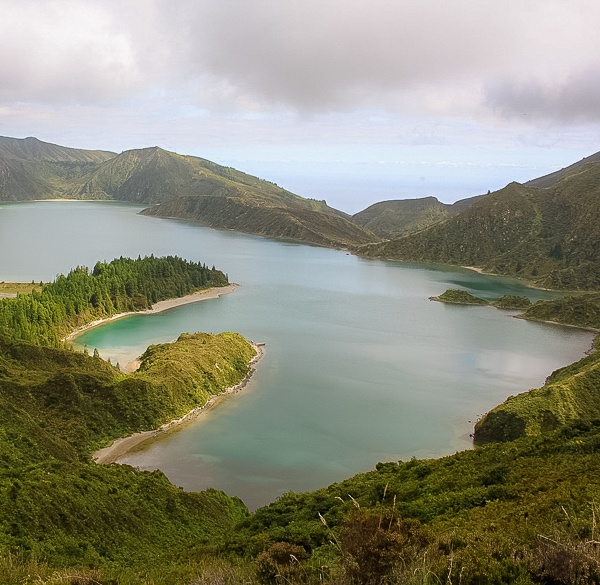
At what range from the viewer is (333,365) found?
67.2 m

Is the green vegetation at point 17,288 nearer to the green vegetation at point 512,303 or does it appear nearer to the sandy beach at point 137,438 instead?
the sandy beach at point 137,438

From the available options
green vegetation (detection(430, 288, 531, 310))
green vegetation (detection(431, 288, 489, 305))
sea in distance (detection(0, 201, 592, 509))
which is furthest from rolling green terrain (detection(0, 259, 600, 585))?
green vegetation (detection(431, 288, 489, 305))

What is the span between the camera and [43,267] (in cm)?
12825

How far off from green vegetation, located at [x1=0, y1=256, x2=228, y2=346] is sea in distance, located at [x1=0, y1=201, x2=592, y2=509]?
143 inches

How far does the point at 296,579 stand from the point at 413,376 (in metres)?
53.4

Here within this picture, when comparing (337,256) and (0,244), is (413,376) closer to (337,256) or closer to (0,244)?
(337,256)

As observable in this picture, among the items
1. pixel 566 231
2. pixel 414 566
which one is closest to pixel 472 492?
pixel 414 566

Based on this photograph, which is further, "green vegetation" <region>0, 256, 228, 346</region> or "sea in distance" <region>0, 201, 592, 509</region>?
"green vegetation" <region>0, 256, 228, 346</region>

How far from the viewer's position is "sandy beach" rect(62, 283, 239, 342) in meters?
81.0

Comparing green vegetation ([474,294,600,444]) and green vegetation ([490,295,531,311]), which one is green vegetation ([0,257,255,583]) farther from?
green vegetation ([490,295,531,311])

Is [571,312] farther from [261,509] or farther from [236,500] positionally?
[261,509]

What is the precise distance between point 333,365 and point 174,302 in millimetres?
44377

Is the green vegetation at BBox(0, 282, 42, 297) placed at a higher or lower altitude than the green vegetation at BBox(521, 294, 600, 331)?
lower

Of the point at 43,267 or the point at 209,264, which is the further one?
the point at 209,264
